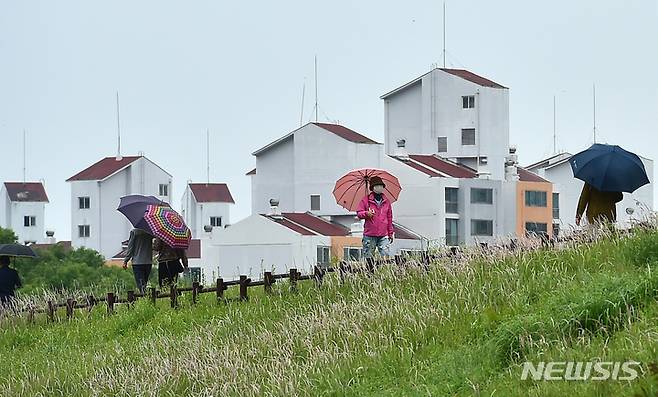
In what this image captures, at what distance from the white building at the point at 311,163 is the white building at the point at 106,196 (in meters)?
20.3

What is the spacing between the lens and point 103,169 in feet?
354

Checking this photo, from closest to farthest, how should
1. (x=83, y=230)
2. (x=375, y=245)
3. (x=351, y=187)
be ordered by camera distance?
(x=375, y=245), (x=351, y=187), (x=83, y=230)

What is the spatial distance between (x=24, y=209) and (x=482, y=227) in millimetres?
45669

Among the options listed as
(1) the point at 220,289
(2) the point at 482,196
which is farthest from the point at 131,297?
(2) the point at 482,196

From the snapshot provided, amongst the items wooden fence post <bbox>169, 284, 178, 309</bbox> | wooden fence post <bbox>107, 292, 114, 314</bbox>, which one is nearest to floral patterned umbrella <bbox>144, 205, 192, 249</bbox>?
wooden fence post <bbox>107, 292, 114, 314</bbox>

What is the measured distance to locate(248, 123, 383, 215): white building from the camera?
85.7m

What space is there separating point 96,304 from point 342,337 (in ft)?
25.7

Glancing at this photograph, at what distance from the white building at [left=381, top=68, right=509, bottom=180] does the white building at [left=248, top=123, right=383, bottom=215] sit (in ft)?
13.7

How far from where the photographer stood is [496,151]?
3563 inches

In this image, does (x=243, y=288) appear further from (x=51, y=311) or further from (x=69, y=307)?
(x=51, y=311)

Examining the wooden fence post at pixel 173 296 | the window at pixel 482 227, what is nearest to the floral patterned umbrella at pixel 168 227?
the wooden fence post at pixel 173 296

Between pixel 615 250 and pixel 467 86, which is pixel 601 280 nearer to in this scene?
pixel 615 250

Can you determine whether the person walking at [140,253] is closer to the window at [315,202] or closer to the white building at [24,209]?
the window at [315,202]

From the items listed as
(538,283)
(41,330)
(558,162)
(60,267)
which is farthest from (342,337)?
(558,162)
